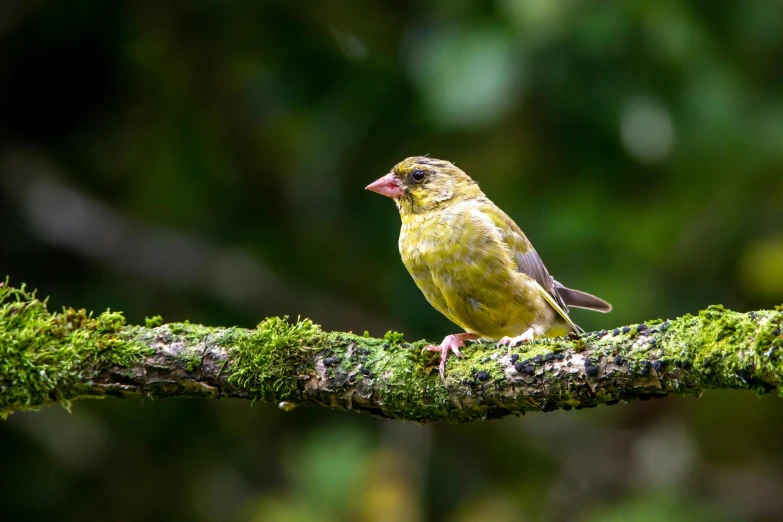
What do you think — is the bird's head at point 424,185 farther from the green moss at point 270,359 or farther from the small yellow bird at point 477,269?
the green moss at point 270,359

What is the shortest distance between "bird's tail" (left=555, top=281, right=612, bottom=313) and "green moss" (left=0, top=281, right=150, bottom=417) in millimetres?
2639

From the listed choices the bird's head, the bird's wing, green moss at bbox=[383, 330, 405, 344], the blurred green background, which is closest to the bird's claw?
green moss at bbox=[383, 330, 405, 344]

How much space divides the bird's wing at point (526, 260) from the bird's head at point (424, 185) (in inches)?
9.1

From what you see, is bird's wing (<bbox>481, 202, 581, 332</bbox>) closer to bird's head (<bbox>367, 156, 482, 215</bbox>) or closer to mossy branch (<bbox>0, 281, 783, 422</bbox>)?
bird's head (<bbox>367, 156, 482, 215</bbox>)

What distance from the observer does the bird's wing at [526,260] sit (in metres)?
4.77

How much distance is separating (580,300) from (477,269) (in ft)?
3.36

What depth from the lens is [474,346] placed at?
140 inches

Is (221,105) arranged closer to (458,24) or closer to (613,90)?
(458,24)

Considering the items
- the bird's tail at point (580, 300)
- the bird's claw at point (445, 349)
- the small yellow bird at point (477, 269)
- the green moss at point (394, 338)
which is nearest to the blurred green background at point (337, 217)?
the bird's tail at point (580, 300)

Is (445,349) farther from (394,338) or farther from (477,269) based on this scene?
(477,269)

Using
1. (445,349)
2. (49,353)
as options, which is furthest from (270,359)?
(49,353)

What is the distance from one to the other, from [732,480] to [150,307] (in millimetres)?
4803

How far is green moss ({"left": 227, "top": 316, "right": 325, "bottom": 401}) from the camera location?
132 inches

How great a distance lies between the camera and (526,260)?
Answer: 4871 millimetres
